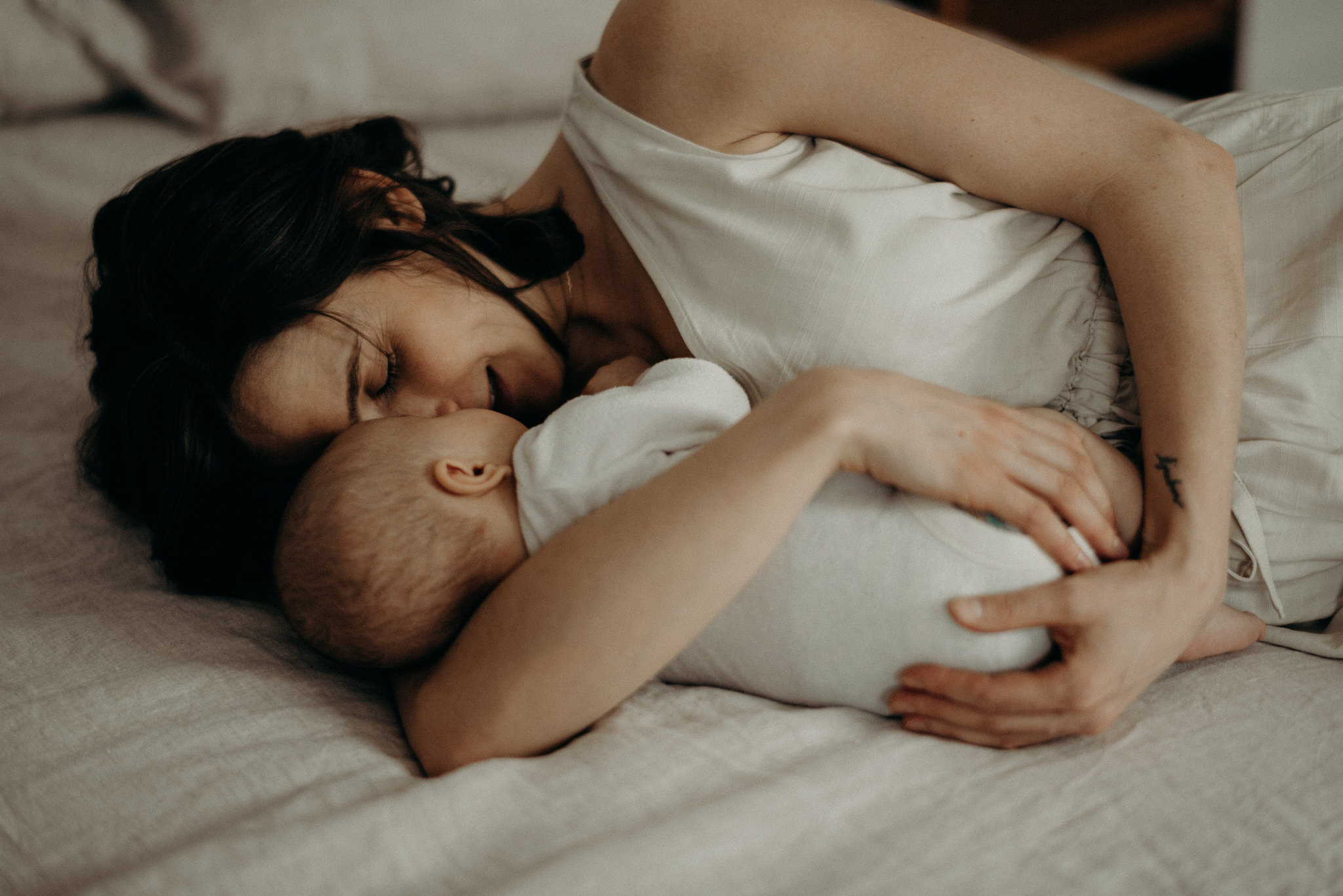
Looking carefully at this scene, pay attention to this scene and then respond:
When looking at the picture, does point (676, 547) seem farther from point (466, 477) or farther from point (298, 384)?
point (298, 384)

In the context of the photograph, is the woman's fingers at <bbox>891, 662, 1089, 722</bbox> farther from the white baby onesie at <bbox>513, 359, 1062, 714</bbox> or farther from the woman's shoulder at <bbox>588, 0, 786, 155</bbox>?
the woman's shoulder at <bbox>588, 0, 786, 155</bbox>

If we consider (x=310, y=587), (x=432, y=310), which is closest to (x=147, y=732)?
(x=310, y=587)

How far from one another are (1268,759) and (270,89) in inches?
67.4

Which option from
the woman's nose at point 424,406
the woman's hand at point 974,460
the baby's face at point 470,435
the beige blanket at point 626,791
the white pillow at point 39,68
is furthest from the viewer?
the white pillow at point 39,68

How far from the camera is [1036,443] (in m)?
0.68

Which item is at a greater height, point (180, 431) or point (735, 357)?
point (735, 357)

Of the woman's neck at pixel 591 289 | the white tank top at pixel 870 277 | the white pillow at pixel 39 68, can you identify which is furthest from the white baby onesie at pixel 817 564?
the white pillow at pixel 39 68

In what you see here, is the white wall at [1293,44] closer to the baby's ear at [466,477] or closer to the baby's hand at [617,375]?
the baby's hand at [617,375]

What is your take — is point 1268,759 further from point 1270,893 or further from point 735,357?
point 735,357

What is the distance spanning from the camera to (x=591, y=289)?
3.48ft

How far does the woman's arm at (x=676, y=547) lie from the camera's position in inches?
24.2

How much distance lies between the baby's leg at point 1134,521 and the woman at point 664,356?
19mm

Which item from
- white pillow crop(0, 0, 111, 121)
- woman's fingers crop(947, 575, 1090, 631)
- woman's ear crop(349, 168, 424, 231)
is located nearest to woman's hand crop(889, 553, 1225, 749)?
woman's fingers crop(947, 575, 1090, 631)

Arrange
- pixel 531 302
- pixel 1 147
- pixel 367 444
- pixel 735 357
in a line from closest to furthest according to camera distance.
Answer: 1. pixel 367 444
2. pixel 735 357
3. pixel 531 302
4. pixel 1 147
